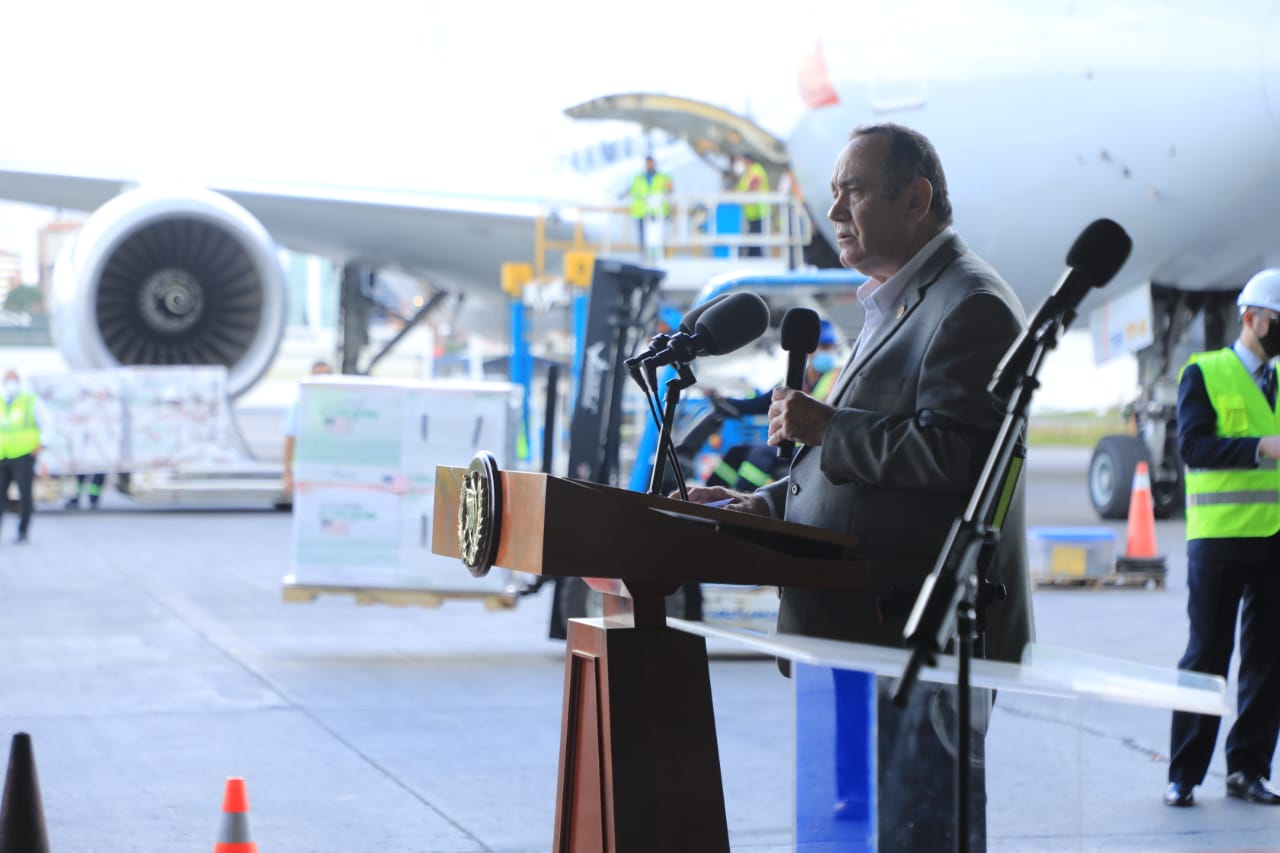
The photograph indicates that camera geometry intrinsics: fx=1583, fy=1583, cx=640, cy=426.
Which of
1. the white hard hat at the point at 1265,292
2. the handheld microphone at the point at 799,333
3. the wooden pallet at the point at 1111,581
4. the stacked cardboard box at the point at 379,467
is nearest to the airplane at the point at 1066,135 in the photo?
the wooden pallet at the point at 1111,581

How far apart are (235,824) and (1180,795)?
8.09 feet

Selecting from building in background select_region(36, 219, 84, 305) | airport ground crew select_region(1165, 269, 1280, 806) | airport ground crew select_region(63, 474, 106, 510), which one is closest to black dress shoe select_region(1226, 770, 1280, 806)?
airport ground crew select_region(1165, 269, 1280, 806)

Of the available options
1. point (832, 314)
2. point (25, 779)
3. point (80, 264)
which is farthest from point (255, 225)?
point (25, 779)

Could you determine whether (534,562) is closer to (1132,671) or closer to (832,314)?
(1132,671)

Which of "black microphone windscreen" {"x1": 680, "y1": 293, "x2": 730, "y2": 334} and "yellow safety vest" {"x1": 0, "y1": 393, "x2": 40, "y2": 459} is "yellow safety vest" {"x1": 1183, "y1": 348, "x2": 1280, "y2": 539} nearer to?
"black microphone windscreen" {"x1": 680, "y1": 293, "x2": 730, "y2": 334}

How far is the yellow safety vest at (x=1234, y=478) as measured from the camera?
4.15 m

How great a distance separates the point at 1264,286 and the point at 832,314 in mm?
7084

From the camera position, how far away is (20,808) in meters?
2.96

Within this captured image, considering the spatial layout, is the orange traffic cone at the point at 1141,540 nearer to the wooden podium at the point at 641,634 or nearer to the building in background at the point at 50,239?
the wooden podium at the point at 641,634

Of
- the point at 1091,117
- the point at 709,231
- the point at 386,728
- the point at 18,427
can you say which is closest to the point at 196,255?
the point at 18,427

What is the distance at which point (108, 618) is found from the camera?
24.2 ft

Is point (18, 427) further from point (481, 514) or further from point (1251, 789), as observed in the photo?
point (481, 514)

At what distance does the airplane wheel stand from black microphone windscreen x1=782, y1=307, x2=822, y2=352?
893 cm

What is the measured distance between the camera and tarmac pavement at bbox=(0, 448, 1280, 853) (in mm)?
3639
